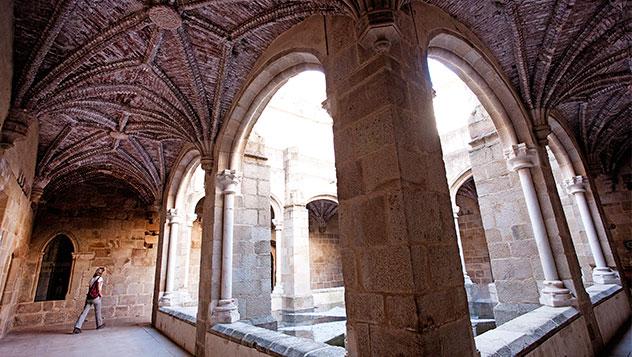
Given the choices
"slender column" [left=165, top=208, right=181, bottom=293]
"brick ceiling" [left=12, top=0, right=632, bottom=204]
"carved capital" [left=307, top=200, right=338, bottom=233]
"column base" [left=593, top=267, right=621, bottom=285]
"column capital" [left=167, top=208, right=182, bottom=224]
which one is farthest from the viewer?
"carved capital" [left=307, top=200, right=338, bottom=233]

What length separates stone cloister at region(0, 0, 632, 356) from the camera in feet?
6.56

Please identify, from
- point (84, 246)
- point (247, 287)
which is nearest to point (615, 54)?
point (247, 287)

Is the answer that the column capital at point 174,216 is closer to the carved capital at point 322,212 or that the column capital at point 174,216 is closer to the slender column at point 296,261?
the slender column at point 296,261

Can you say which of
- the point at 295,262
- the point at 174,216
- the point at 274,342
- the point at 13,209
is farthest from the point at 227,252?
the point at 295,262

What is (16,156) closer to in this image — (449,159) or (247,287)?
(247,287)

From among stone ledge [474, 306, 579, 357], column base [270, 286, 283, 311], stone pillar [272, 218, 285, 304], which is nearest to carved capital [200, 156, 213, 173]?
stone ledge [474, 306, 579, 357]

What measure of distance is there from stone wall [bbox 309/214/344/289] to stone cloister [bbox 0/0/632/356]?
14.2 feet

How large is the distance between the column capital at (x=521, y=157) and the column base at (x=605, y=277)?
11.0 ft

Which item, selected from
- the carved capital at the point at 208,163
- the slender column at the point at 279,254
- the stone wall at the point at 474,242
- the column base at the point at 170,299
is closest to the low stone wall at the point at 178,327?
Result: the column base at the point at 170,299

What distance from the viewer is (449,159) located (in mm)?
8945

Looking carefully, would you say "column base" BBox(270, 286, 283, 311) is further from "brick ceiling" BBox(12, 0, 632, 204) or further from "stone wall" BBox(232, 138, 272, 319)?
"brick ceiling" BBox(12, 0, 632, 204)

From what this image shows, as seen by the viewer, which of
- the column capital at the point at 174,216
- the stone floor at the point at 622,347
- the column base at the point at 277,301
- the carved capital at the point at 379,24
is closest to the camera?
the carved capital at the point at 379,24

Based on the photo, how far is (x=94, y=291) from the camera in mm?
6543

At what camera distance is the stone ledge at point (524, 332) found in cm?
231
